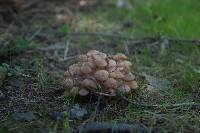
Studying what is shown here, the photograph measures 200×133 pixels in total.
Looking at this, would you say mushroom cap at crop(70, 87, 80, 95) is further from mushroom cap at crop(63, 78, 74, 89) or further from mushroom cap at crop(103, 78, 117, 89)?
mushroom cap at crop(103, 78, 117, 89)

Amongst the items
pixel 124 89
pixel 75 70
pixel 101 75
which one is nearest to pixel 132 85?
pixel 124 89

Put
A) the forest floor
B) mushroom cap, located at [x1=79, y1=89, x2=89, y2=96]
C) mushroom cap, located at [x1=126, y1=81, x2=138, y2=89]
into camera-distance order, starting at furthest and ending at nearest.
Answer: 1. mushroom cap, located at [x1=126, y1=81, x2=138, y2=89]
2. mushroom cap, located at [x1=79, y1=89, x2=89, y2=96]
3. the forest floor

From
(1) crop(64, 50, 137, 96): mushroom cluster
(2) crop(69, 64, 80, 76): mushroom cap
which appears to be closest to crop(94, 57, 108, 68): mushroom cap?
(1) crop(64, 50, 137, 96): mushroom cluster

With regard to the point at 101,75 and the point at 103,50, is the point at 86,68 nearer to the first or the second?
the point at 101,75

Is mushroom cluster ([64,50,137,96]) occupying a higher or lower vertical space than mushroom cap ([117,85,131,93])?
higher

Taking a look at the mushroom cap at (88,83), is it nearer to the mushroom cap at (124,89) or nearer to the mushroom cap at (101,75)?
the mushroom cap at (101,75)

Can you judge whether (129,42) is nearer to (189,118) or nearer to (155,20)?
(155,20)
